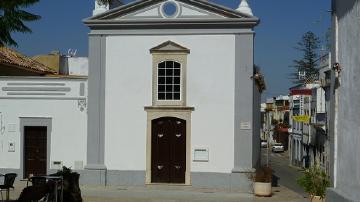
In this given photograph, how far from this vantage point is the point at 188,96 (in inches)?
838

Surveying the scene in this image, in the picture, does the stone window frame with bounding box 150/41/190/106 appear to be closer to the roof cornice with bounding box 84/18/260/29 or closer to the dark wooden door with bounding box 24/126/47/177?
the roof cornice with bounding box 84/18/260/29

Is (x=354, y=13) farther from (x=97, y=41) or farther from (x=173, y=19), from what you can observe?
(x=97, y=41)

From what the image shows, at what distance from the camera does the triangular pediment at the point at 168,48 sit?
21.4 meters

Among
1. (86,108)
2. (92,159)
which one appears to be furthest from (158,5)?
(92,159)

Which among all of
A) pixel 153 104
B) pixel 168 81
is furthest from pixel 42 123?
pixel 168 81

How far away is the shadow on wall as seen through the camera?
983cm

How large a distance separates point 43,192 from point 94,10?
1027 centimetres

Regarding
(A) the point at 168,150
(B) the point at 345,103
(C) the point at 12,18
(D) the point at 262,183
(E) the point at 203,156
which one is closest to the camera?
(B) the point at 345,103

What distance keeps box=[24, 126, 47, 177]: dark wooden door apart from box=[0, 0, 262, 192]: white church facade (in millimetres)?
101

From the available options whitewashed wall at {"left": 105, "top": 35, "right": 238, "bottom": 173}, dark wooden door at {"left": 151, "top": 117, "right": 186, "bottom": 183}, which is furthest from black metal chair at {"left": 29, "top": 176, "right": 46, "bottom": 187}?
dark wooden door at {"left": 151, "top": 117, "right": 186, "bottom": 183}

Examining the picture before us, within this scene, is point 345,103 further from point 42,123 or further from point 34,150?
point 34,150

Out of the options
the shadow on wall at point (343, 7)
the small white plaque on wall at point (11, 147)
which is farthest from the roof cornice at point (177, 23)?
the shadow on wall at point (343, 7)

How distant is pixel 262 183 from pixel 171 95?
14.7 ft

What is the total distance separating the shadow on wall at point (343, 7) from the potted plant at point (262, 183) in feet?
30.9
